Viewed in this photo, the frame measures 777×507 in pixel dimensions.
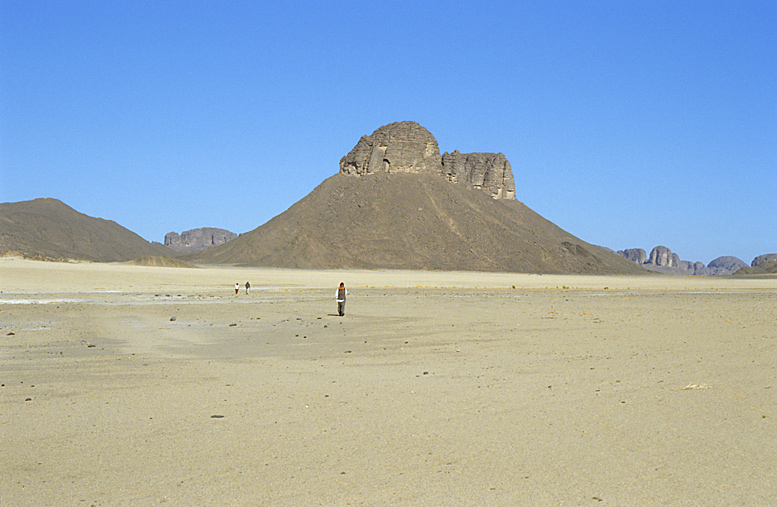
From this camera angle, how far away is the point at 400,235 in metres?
125

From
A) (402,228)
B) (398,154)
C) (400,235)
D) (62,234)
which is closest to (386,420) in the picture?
(400,235)

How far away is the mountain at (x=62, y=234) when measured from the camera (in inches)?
5600

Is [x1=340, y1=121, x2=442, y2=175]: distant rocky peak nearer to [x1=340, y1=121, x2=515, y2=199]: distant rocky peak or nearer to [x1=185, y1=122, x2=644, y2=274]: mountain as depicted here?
[x1=340, y1=121, x2=515, y2=199]: distant rocky peak

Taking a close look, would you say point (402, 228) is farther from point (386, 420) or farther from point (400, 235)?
point (386, 420)

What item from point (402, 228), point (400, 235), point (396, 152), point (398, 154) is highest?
point (396, 152)

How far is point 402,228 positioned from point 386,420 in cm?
11956

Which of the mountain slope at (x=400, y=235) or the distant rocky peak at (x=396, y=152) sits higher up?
the distant rocky peak at (x=396, y=152)

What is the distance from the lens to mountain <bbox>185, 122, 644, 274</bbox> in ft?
391

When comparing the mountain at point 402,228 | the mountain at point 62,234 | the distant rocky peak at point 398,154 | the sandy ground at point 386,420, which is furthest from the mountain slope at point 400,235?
the sandy ground at point 386,420

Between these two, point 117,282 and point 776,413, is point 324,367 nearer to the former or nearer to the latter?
point 776,413

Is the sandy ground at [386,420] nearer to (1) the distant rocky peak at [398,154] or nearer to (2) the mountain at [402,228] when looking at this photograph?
(2) the mountain at [402,228]

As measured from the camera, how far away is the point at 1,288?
1435 inches

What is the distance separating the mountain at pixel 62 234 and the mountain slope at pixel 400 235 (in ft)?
105

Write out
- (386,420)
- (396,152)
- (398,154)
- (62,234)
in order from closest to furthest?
(386,420)
(398,154)
(396,152)
(62,234)
